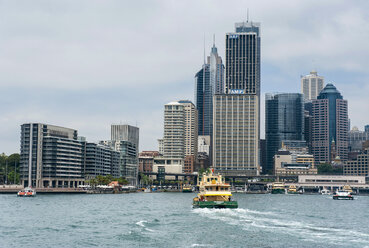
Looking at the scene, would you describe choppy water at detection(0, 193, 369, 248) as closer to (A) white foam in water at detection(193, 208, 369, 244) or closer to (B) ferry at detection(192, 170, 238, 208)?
(A) white foam in water at detection(193, 208, 369, 244)

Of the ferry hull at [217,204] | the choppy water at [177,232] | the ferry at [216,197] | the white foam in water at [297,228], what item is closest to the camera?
the choppy water at [177,232]

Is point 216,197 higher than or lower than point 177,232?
higher

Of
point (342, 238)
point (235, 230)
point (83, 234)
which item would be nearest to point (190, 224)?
point (235, 230)

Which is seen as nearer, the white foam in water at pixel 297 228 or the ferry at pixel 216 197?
the white foam in water at pixel 297 228

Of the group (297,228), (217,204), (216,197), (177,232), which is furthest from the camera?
(216,197)

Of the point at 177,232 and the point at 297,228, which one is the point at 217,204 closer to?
the point at 297,228

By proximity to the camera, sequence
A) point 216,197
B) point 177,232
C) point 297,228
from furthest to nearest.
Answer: point 216,197, point 297,228, point 177,232

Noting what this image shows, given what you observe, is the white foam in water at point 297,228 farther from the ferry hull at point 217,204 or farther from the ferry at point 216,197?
the ferry at point 216,197

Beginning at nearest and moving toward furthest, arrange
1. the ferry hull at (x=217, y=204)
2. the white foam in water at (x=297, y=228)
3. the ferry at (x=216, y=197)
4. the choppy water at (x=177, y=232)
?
the choppy water at (x=177, y=232), the white foam in water at (x=297, y=228), the ferry hull at (x=217, y=204), the ferry at (x=216, y=197)

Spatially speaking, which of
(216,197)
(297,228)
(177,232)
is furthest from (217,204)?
(177,232)

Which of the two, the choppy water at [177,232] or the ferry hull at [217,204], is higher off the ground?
the ferry hull at [217,204]

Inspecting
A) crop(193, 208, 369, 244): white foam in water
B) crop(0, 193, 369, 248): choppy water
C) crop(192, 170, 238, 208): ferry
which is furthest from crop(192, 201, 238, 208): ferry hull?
crop(0, 193, 369, 248): choppy water

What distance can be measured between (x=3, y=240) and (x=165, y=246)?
23.6 m

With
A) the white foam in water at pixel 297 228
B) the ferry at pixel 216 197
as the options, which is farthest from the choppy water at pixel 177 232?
the ferry at pixel 216 197
